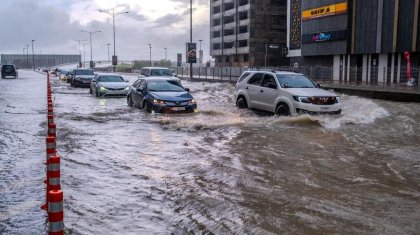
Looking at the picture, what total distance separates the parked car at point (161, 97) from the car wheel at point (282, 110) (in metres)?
3.21

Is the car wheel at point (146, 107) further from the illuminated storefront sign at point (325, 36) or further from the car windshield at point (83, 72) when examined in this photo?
the illuminated storefront sign at point (325, 36)

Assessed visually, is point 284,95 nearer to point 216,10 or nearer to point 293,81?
point 293,81

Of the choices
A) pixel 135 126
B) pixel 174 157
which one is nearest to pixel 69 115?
pixel 135 126

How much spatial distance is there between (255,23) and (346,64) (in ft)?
132

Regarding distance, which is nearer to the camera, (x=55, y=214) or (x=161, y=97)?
(x=55, y=214)

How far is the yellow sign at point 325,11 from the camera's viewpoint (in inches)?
1820

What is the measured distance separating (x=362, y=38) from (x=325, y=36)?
5577 mm

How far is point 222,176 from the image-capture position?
810cm

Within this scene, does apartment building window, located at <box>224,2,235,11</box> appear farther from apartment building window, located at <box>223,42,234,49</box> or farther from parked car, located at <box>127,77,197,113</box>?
parked car, located at <box>127,77,197,113</box>

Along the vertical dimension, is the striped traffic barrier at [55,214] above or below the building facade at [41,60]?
below

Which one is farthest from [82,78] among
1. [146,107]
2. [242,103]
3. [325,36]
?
[325,36]

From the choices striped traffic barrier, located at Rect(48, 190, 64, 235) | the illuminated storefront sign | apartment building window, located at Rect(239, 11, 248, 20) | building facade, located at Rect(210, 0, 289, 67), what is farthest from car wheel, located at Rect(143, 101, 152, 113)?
apartment building window, located at Rect(239, 11, 248, 20)

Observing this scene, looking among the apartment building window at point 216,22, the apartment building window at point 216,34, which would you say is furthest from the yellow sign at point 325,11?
the apartment building window at point 216,22

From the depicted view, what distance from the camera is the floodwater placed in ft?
18.9
